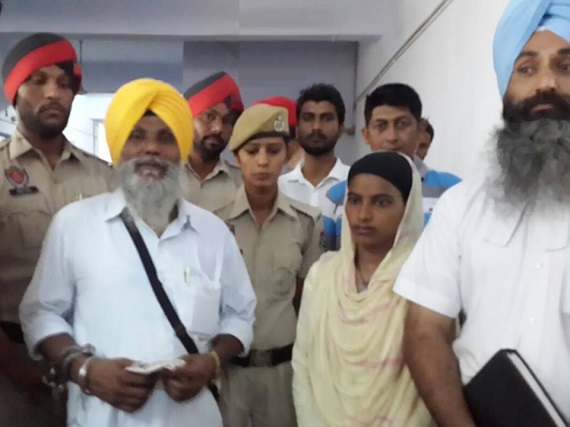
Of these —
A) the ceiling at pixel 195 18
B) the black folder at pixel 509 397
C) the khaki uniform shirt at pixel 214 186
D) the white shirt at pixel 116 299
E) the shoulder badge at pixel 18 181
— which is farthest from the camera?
the ceiling at pixel 195 18

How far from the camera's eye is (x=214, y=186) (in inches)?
135

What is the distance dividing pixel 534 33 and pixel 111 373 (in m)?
1.32

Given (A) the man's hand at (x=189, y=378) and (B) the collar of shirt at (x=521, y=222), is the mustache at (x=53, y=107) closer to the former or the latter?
(A) the man's hand at (x=189, y=378)

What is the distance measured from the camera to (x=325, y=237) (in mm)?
3088

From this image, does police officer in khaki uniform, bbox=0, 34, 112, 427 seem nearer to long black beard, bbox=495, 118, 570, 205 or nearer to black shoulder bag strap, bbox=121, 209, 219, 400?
black shoulder bag strap, bbox=121, 209, 219, 400

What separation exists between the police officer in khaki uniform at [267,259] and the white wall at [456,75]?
79 centimetres

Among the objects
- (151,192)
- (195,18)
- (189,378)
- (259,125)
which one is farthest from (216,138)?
(195,18)

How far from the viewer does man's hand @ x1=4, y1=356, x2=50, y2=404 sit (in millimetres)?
2141

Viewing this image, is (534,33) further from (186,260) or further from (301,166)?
(301,166)

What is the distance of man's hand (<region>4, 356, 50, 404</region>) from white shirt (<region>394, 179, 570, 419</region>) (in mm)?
1162

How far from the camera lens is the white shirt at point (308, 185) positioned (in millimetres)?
3699

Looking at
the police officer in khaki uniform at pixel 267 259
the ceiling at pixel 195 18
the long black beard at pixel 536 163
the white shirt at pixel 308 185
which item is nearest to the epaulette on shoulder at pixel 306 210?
the police officer in khaki uniform at pixel 267 259

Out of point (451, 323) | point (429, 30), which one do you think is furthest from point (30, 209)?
point (429, 30)

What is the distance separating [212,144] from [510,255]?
208cm
